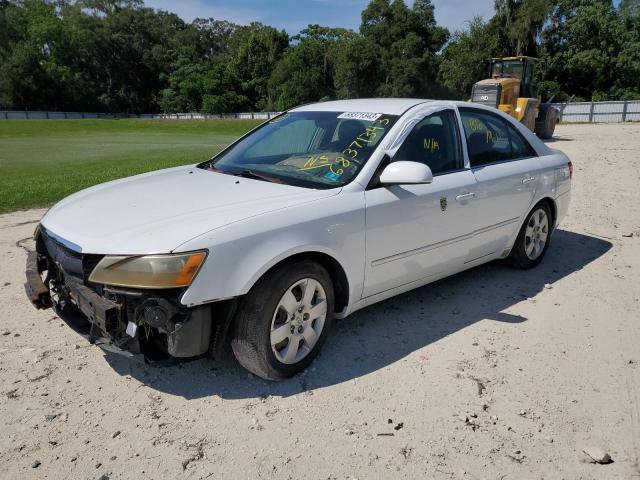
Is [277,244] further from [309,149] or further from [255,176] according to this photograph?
[309,149]

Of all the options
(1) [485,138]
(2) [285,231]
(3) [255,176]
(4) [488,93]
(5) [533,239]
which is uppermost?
(4) [488,93]

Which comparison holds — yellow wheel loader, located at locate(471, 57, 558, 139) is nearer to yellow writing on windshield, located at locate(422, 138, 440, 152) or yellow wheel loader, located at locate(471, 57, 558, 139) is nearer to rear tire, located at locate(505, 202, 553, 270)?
rear tire, located at locate(505, 202, 553, 270)

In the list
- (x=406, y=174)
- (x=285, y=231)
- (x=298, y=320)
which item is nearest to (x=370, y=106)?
(x=406, y=174)

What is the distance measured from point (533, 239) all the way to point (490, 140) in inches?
48.6

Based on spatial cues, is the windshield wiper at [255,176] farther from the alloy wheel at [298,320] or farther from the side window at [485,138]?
the side window at [485,138]

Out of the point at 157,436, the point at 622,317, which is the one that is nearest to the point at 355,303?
the point at 157,436

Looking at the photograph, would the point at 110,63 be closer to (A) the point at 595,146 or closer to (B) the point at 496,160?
(A) the point at 595,146

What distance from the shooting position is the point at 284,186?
3461 millimetres

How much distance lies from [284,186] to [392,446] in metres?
1.69

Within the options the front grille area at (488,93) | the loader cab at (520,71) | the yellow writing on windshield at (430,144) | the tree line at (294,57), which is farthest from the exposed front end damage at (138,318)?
the tree line at (294,57)

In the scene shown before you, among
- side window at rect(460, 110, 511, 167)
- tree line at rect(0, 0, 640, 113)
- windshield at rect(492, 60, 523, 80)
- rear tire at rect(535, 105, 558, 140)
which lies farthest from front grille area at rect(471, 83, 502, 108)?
tree line at rect(0, 0, 640, 113)

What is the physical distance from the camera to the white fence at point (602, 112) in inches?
1441

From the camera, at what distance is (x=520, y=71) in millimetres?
20406

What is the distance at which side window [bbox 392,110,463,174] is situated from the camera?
12.7 ft
